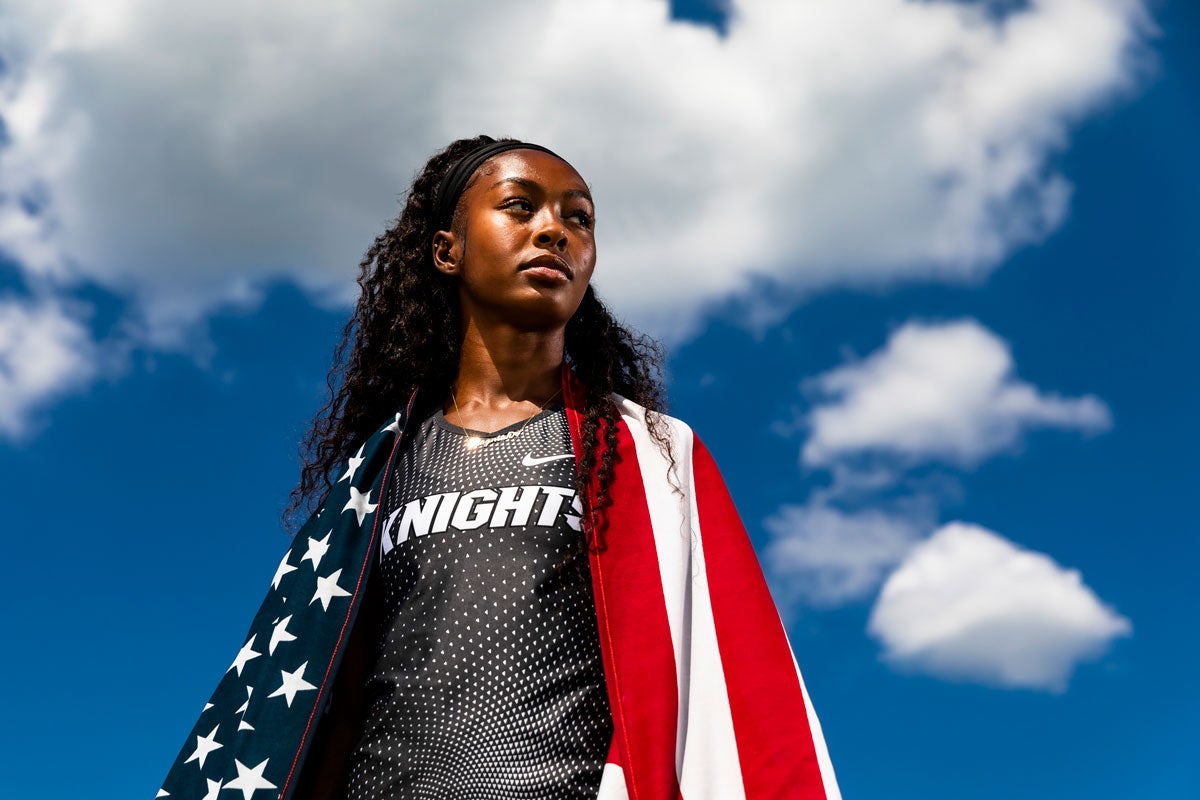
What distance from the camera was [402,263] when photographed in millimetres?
4305

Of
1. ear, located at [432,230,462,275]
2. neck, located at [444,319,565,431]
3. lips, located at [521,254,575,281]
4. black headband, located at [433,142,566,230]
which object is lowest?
neck, located at [444,319,565,431]

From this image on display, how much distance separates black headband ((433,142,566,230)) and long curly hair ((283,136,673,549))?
0.12 m

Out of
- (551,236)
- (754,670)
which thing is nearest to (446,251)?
(551,236)

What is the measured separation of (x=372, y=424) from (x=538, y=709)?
4.95 feet

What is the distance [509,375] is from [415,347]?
1.58 ft

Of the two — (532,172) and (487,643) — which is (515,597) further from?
(532,172)

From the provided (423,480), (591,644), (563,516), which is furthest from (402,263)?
(591,644)

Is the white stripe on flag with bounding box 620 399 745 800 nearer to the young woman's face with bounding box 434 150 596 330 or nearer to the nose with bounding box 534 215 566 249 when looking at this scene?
the young woman's face with bounding box 434 150 596 330

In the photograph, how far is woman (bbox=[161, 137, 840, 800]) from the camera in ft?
9.53

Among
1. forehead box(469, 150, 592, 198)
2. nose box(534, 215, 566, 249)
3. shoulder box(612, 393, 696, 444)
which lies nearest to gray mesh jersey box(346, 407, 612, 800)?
shoulder box(612, 393, 696, 444)

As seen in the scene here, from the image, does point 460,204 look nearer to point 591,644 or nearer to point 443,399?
point 443,399

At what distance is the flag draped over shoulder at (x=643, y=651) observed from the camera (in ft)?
9.30

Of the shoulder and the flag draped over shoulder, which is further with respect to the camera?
the shoulder

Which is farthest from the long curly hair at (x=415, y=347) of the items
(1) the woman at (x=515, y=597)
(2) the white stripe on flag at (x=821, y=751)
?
(2) the white stripe on flag at (x=821, y=751)
